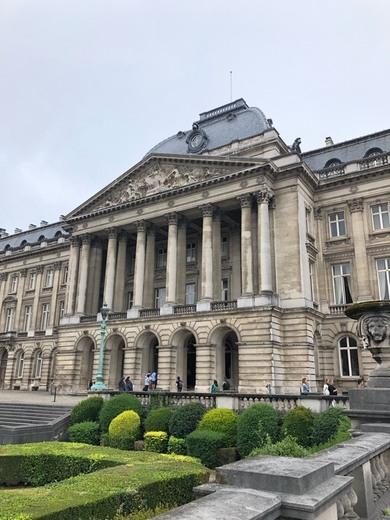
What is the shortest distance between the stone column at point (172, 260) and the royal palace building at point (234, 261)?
0.11 m

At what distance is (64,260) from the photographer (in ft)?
174

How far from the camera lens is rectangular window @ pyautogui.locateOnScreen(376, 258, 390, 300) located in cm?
3219

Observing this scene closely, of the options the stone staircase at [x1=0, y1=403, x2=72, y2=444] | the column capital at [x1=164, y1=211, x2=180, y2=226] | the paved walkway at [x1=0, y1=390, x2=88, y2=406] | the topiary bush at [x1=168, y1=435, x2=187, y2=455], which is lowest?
the topiary bush at [x1=168, y1=435, x2=187, y2=455]

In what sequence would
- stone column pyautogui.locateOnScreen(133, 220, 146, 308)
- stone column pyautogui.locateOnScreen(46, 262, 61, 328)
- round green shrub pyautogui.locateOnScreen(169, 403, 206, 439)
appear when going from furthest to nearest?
stone column pyautogui.locateOnScreen(46, 262, 61, 328) < stone column pyautogui.locateOnScreen(133, 220, 146, 308) < round green shrub pyautogui.locateOnScreen(169, 403, 206, 439)

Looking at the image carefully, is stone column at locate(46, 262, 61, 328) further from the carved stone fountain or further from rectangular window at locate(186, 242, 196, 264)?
the carved stone fountain

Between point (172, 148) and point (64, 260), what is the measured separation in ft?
65.0

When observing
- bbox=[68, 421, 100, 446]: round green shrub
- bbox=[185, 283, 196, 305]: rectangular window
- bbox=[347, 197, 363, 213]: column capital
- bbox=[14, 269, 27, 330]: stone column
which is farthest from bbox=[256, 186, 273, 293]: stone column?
bbox=[14, 269, 27, 330]: stone column

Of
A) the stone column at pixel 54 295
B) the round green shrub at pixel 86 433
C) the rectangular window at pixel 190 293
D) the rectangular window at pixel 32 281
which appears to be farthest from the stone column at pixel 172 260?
the rectangular window at pixel 32 281

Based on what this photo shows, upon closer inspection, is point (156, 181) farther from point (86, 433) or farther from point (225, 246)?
point (86, 433)

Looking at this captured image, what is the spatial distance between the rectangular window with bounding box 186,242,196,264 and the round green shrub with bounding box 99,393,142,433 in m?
20.0

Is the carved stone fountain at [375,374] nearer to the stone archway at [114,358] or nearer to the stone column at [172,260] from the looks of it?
the stone column at [172,260]

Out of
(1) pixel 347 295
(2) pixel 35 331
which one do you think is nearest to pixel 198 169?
(1) pixel 347 295

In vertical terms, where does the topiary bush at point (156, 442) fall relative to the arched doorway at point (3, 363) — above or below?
below

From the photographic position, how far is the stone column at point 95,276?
140 feet
